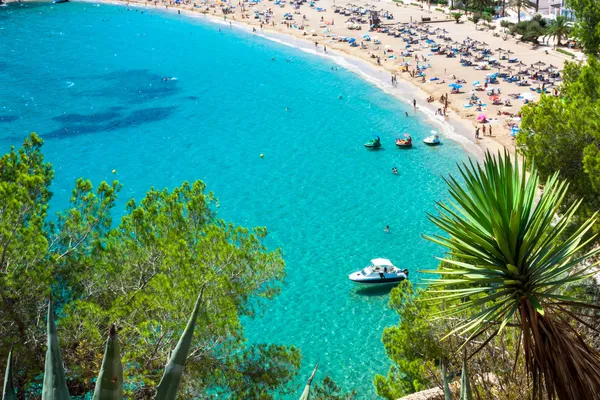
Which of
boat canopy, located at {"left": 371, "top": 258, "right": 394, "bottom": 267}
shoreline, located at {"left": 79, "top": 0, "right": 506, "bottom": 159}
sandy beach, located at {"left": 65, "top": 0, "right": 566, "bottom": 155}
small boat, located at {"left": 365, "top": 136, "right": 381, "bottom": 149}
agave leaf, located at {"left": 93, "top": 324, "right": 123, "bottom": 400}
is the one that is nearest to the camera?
agave leaf, located at {"left": 93, "top": 324, "right": 123, "bottom": 400}

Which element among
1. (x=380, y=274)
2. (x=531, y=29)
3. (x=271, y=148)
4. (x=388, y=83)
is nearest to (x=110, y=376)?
(x=380, y=274)

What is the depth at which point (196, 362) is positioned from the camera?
1516cm

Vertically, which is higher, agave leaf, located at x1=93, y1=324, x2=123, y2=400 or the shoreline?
agave leaf, located at x1=93, y1=324, x2=123, y2=400

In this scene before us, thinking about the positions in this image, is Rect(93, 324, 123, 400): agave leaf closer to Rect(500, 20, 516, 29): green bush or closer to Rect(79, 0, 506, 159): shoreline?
Rect(79, 0, 506, 159): shoreline

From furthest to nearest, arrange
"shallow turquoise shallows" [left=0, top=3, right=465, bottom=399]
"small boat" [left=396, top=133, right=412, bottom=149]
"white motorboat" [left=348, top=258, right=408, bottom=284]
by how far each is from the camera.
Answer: "small boat" [left=396, top=133, right=412, bottom=149]
"white motorboat" [left=348, top=258, right=408, bottom=284]
"shallow turquoise shallows" [left=0, top=3, right=465, bottom=399]

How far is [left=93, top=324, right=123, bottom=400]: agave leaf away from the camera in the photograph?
441cm

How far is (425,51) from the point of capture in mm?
72312

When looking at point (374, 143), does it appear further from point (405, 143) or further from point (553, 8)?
point (553, 8)

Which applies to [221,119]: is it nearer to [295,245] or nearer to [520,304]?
[295,245]

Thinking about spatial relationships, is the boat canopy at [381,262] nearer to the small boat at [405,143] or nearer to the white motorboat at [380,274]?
the white motorboat at [380,274]

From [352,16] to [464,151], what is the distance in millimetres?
54184

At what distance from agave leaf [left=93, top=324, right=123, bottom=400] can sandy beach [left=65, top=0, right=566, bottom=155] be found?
44.3 meters

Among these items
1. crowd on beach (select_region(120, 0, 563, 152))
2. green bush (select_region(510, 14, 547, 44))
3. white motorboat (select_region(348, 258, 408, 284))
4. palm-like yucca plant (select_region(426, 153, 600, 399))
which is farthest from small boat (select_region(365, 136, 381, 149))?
palm-like yucca plant (select_region(426, 153, 600, 399))

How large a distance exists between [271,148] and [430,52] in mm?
29544
